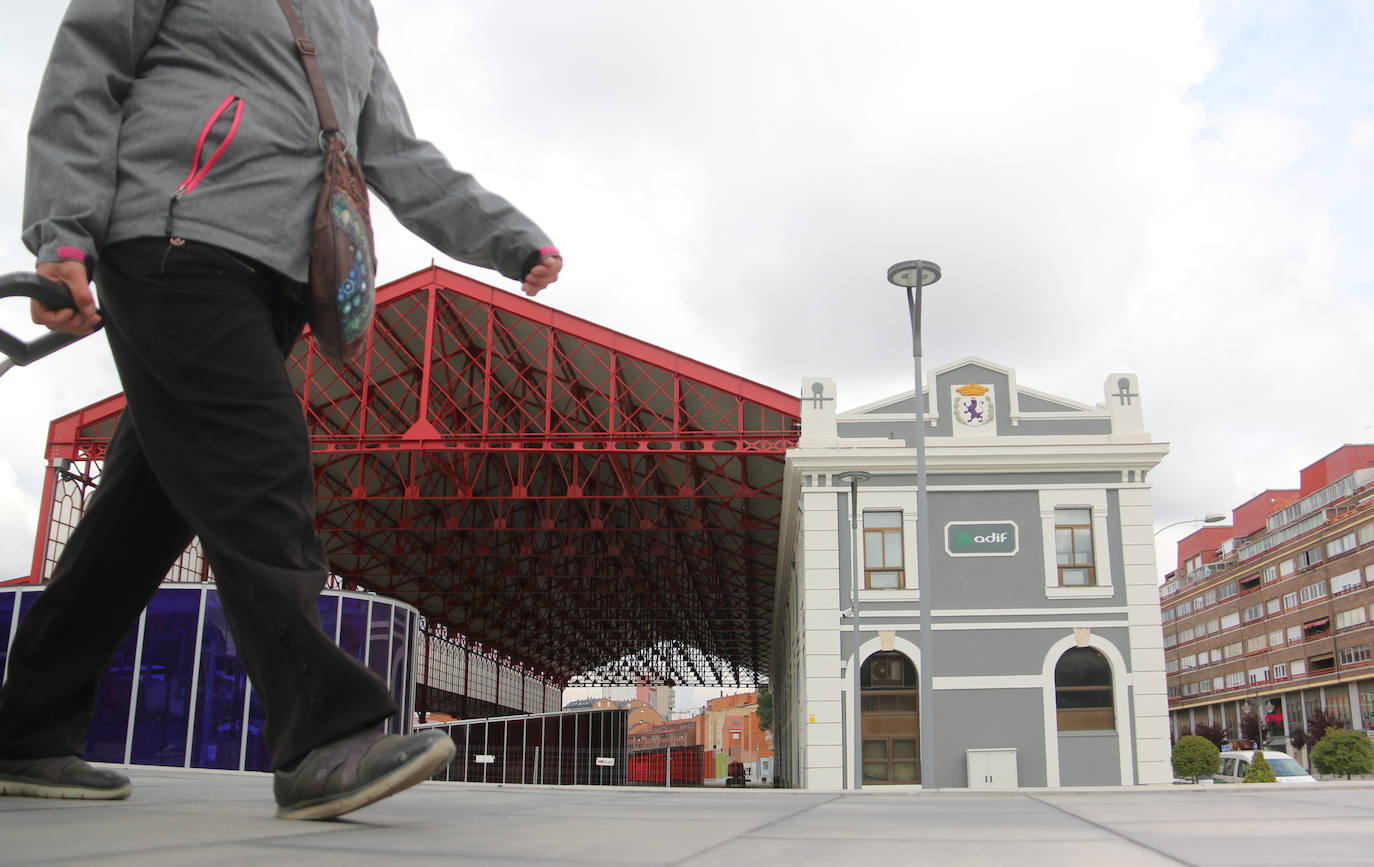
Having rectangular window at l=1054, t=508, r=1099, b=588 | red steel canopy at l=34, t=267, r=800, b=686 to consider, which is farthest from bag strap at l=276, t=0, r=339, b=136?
rectangular window at l=1054, t=508, r=1099, b=588

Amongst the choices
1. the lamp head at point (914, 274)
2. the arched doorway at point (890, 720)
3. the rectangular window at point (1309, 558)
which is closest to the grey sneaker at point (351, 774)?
the lamp head at point (914, 274)

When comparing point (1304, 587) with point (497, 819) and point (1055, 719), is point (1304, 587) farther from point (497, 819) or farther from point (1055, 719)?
point (497, 819)

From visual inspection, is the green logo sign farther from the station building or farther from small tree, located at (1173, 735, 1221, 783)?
small tree, located at (1173, 735, 1221, 783)

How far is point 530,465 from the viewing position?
33.8 meters

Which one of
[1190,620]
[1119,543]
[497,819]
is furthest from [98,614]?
[1190,620]

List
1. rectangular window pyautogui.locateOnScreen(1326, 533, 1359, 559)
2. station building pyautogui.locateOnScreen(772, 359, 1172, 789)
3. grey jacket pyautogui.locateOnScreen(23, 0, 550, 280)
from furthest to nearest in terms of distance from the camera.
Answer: rectangular window pyautogui.locateOnScreen(1326, 533, 1359, 559) → station building pyautogui.locateOnScreen(772, 359, 1172, 789) → grey jacket pyautogui.locateOnScreen(23, 0, 550, 280)

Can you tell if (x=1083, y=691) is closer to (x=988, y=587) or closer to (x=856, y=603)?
(x=988, y=587)

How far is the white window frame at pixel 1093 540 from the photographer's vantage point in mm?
22844

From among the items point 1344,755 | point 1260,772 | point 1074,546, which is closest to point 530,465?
point 1074,546

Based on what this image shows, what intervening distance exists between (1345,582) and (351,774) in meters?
74.5

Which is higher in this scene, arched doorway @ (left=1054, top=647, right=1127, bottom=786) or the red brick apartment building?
the red brick apartment building

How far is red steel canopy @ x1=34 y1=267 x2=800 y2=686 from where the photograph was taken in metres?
25.5

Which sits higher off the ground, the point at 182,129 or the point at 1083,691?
the point at 182,129

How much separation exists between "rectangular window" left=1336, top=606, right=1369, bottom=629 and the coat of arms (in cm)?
5033
